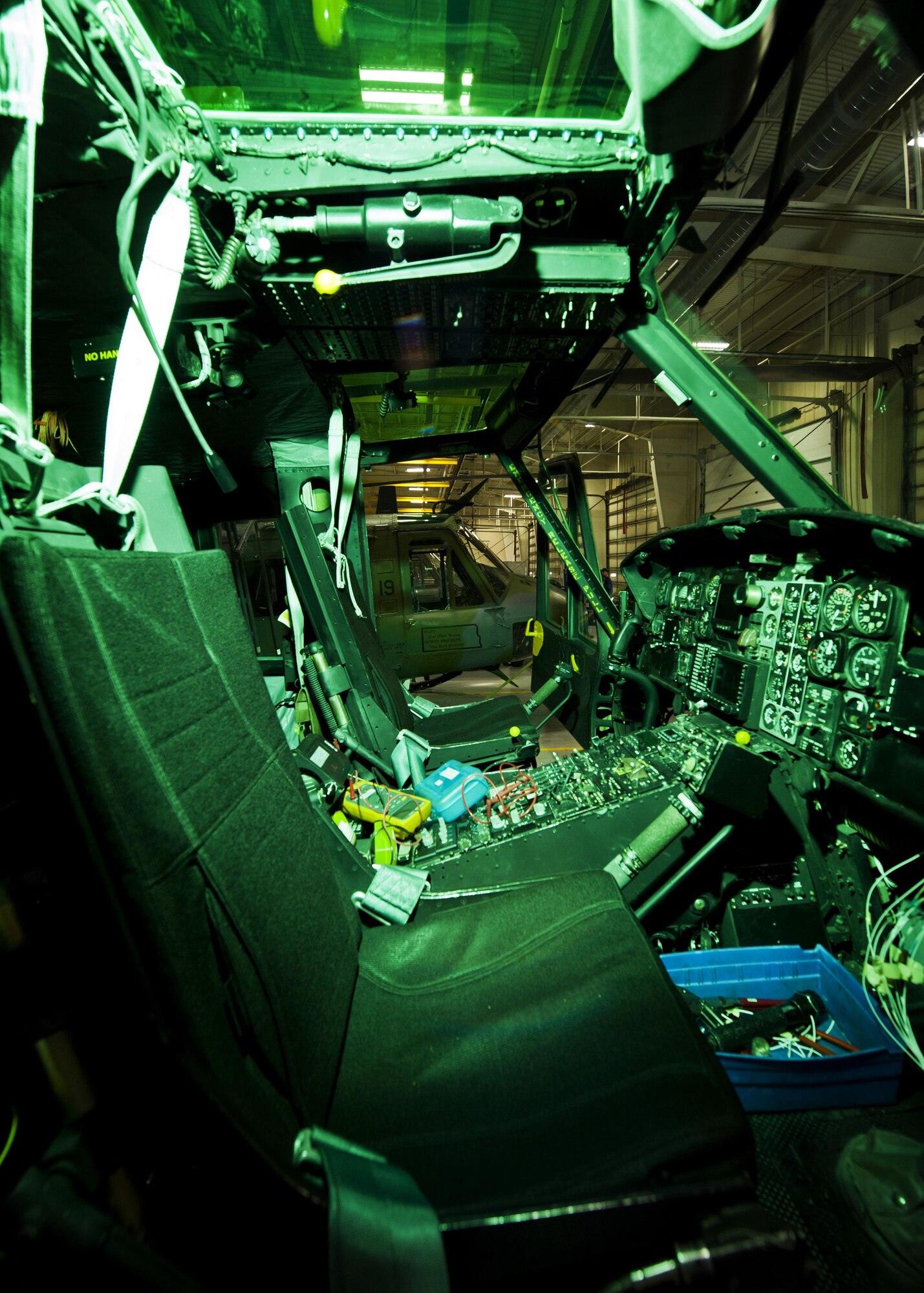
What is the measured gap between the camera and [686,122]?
3.54ft

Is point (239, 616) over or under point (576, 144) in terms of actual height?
under

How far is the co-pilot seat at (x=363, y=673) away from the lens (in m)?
2.45

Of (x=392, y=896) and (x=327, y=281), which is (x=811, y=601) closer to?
(x=392, y=896)

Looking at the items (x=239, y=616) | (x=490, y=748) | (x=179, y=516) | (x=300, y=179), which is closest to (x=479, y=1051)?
(x=239, y=616)

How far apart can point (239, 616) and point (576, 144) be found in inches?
61.6

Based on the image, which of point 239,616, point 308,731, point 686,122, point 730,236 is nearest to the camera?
point 239,616

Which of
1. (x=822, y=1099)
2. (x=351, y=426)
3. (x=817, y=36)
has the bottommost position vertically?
(x=822, y=1099)

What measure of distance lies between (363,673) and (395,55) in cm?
207

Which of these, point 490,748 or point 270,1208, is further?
point 490,748

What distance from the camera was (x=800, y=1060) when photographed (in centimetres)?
114

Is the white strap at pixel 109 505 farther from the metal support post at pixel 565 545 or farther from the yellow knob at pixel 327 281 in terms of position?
the metal support post at pixel 565 545

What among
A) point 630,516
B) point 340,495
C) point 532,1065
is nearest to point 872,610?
point 532,1065

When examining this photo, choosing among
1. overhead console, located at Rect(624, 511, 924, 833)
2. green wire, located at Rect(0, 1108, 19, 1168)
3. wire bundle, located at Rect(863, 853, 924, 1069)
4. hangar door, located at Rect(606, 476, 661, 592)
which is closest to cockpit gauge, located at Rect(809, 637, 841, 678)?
overhead console, located at Rect(624, 511, 924, 833)

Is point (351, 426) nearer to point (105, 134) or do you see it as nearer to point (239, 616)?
point (105, 134)
